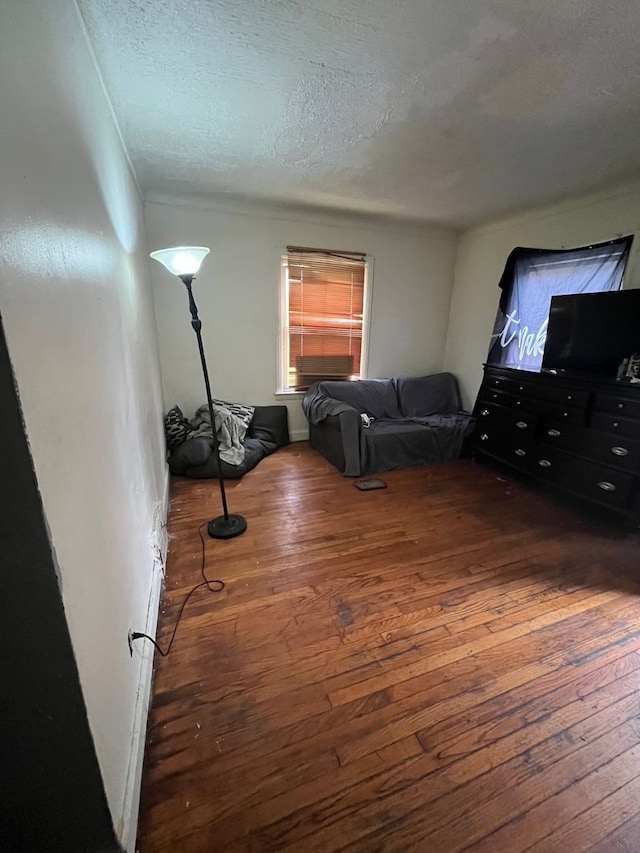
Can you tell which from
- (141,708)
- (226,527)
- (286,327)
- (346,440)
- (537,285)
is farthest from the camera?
(286,327)

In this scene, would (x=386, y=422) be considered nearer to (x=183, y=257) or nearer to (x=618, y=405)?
(x=618, y=405)

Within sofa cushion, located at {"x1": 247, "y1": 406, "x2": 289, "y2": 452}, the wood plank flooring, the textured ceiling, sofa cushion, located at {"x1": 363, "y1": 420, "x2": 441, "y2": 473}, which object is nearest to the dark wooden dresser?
the wood plank flooring

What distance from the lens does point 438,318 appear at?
4422 millimetres

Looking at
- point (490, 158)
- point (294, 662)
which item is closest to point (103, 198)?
point (294, 662)

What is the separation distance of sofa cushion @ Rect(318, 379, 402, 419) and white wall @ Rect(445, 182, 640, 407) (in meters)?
0.98

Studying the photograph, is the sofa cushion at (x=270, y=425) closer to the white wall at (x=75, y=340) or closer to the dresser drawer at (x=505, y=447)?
the dresser drawer at (x=505, y=447)

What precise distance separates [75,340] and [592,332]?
10.5 ft

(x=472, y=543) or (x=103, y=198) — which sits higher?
(x=103, y=198)

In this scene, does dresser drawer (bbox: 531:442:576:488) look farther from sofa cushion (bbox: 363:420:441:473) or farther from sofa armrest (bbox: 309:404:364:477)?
sofa armrest (bbox: 309:404:364:477)

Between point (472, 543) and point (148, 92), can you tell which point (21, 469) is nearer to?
point (148, 92)

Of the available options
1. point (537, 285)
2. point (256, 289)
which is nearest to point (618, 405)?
point (537, 285)

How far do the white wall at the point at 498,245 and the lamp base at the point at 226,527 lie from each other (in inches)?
119

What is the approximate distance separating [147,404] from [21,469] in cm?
167

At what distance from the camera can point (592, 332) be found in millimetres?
2701
